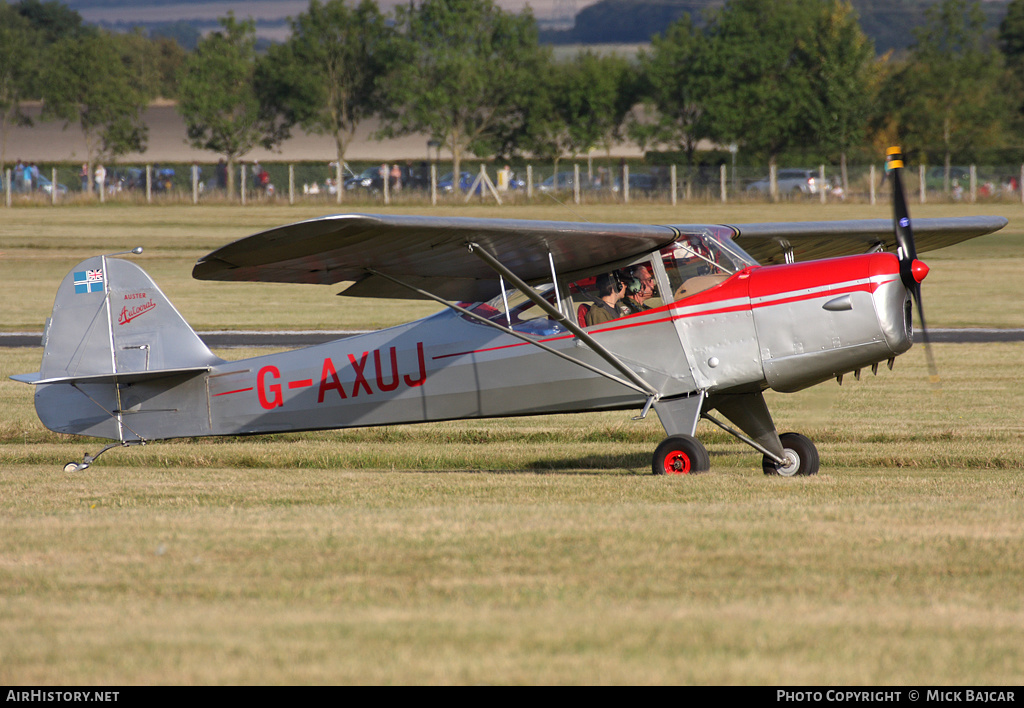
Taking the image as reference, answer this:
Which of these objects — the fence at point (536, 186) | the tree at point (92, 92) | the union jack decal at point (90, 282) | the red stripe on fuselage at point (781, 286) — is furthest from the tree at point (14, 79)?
the red stripe on fuselage at point (781, 286)

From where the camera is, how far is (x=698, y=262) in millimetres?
9695

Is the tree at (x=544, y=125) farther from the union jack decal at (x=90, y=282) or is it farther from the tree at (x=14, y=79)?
the union jack decal at (x=90, y=282)

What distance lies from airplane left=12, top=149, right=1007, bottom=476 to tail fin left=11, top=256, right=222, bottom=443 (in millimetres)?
14

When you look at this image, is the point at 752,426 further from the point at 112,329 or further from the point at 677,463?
the point at 112,329

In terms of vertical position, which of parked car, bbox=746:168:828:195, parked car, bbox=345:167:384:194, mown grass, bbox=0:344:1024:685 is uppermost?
parked car, bbox=345:167:384:194

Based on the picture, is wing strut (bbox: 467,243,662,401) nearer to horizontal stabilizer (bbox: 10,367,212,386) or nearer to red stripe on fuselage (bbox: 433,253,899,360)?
red stripe on fuselage (bbox: 433,253,899,360)

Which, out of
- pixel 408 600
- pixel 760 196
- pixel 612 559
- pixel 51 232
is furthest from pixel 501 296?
pixel 760 196

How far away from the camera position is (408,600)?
550 cm

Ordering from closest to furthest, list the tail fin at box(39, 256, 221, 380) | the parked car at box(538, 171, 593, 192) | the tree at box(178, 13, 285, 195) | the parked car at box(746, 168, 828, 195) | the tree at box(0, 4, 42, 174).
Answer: the tail fin at box(39, 256, 221, 380) < the parked car at box(538, 171, 593, 192) < the parked car at box(746, 168, 828, 195) < the tree at box(178, 13, 285, 195) < the tree at box(0, 4, 42, 174)

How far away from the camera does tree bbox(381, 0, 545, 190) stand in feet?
213

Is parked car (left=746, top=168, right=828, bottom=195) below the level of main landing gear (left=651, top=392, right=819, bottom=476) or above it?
above

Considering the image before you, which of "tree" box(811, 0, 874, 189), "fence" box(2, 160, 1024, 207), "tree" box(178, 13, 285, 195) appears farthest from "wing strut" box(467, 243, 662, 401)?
"tree" box(811, 0, 874, 189)

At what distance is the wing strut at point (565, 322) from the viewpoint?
908 centimetres

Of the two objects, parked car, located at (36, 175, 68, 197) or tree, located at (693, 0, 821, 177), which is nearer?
parked car, located at (36, 175, 68, 197)
